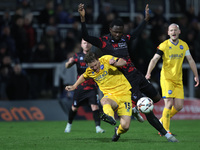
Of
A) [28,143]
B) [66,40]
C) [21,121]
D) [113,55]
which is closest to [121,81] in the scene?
[113,55]

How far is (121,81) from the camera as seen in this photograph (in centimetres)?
905

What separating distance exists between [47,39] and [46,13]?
1283mm

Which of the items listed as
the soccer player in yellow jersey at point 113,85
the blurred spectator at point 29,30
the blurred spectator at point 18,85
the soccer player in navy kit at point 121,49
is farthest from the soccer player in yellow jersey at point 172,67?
the blurred spectator at point 29,30

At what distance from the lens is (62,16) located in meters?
20.0

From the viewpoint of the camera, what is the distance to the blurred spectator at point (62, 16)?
19.9m

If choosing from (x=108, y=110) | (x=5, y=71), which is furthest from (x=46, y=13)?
(x=108, y=110)

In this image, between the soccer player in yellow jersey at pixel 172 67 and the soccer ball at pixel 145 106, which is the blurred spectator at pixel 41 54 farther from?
the soccer ball at pixel 145 106

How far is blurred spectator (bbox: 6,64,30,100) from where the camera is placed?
1747cm

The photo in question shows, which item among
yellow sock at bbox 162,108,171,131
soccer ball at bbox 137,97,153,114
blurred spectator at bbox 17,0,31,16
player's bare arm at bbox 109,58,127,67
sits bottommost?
yellow sock at bbox 162,108,171,131

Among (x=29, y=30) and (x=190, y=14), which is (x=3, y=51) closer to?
(x=29, y=30)

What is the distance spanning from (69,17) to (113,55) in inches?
425

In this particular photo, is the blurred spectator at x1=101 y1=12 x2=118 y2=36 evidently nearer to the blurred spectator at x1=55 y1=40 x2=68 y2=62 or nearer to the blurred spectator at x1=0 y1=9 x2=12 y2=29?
the blurred spectator at x1=55 y1=40 x2=68 y2=62

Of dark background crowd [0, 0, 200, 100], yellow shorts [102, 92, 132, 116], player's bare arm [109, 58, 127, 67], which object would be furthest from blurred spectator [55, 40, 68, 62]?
player's bare arm [109, 58, 127, 67]

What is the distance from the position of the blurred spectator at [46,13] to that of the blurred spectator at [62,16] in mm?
441
